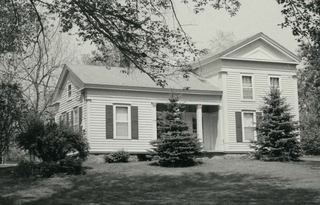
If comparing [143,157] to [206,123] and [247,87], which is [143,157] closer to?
[206,123]

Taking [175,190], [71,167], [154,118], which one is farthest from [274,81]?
[175,190]

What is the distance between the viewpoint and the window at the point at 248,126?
94.4ft

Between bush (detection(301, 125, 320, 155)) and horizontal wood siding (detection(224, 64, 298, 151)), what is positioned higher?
horizontal wood siding (detection(224, 64, 298, 151))

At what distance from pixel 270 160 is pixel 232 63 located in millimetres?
6628

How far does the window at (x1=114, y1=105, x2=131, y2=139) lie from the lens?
25.7 meters


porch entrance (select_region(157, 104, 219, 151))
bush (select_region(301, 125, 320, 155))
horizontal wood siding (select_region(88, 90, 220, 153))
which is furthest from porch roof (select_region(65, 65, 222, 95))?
bush (select_region(301, 125, 320, 155))

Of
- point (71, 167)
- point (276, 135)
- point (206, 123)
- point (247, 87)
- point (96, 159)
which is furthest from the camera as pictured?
point (206, 123)

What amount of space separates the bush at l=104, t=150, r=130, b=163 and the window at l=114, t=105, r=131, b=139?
101 cm

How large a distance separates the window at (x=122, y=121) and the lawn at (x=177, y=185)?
2.57 metres

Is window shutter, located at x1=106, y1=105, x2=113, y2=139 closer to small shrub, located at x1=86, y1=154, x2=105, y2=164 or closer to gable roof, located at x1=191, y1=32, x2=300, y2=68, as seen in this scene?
small shrub, located at x1=86, y1=154, x2=105, y2=164

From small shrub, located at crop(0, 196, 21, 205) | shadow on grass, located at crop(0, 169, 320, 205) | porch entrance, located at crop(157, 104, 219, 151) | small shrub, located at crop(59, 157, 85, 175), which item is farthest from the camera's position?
porch entrance, located at crop(157, 104, 219, 151)

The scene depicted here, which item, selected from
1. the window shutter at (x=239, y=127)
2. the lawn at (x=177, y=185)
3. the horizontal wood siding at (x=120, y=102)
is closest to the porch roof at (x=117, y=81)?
the horizontal wood siding at (x=120, y=102)

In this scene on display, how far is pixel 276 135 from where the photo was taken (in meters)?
25.1

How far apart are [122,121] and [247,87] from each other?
8075 mm
